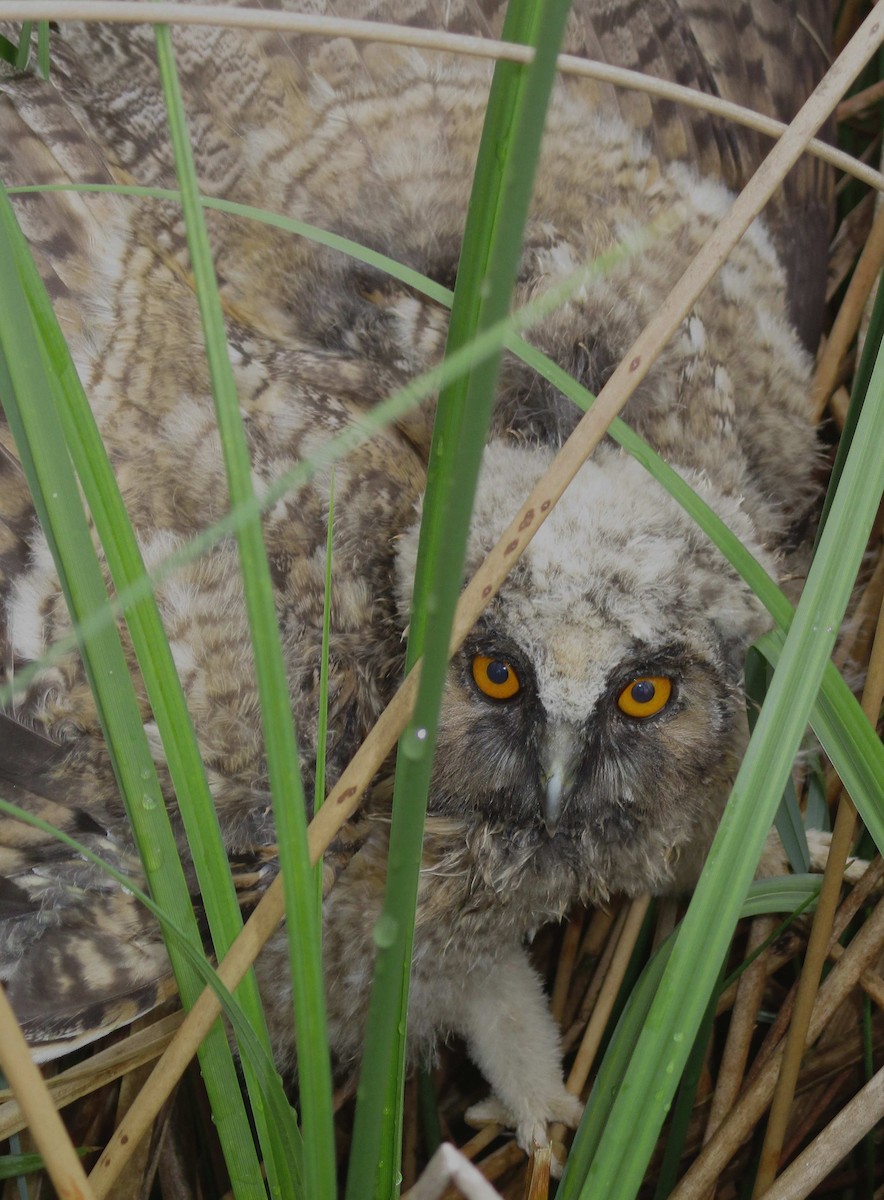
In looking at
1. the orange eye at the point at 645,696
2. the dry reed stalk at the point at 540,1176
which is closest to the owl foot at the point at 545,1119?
the dry reed stalk at the point at 540,1176

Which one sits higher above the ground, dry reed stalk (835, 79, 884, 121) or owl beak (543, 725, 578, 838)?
dry reed stalk (835, 79, 884, 121)

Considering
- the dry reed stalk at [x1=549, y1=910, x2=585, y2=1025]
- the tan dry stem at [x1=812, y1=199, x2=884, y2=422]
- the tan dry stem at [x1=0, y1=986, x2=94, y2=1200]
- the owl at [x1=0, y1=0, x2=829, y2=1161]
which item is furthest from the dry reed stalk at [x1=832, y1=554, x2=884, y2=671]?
the tan dry stem at [x1=0, y1=986, x2=94, y2=1200]

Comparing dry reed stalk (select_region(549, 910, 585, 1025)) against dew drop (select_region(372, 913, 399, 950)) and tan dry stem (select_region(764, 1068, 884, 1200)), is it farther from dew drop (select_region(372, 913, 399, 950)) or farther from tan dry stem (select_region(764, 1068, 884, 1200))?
dew drop (select_region(372, 913, 399, 950))

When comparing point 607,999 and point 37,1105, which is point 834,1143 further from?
point 37,1105

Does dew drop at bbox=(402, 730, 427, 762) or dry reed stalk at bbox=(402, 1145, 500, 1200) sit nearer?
dew drop at bbox=(402, 730, 427, 762)

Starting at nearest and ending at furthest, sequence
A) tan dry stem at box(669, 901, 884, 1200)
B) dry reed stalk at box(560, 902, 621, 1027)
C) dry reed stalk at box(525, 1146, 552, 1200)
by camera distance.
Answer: tan dry stem at box(669, 901, 884, 1200)
dry reed stalk at box(525, 1146, 552, 1200)
dry reed stalk at box(560, 902, 621, 1027)

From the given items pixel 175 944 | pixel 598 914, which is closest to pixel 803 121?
pixel 175 944
